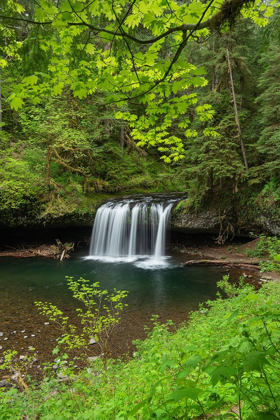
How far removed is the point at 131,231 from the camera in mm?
14336

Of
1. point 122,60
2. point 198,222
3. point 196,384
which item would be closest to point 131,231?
point 198,222

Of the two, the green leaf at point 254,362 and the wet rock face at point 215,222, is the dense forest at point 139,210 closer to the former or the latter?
the green leaf at point 254,362

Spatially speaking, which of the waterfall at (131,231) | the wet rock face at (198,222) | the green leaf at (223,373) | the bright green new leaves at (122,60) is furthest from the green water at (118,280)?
the green leaf at (223,373)

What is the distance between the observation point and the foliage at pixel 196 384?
1435mm

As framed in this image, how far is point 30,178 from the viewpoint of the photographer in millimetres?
13367

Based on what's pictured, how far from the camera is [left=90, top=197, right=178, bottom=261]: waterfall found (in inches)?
555

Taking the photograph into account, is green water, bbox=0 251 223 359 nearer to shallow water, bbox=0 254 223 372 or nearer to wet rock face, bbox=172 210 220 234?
shallow water, bbox=0 254 223 372

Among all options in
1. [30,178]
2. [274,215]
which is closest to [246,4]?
[274,215]

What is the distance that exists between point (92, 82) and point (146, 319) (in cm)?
599

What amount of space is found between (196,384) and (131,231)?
13027mm

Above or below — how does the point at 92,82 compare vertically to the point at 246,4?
below

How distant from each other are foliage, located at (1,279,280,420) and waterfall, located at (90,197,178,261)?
376 inches

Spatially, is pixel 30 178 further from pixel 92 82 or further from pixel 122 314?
pixel 92 82

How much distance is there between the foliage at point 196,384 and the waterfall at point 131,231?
31.3ft
